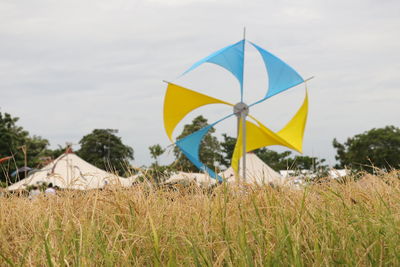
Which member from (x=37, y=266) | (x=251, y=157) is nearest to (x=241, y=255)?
(x=37, y=266)

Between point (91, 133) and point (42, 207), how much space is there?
4809 centimetres

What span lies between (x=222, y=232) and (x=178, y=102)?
1520cm

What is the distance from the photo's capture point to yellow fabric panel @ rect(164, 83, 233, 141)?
18.2 meters

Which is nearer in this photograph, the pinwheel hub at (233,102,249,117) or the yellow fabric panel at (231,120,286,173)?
the pinwheel hub at (233,102,249,117)

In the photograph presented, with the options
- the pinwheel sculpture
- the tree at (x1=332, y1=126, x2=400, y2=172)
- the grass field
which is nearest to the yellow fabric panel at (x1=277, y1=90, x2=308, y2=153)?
the pinwheel sculpture

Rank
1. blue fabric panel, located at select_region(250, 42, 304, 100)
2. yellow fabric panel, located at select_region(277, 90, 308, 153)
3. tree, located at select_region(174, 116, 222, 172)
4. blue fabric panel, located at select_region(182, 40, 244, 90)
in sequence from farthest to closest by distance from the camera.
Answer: tree, located at select_region(174, 116, 222, 172), yellow fabric panel, located at select_region(277, 90, 308, 153), blue fabric panel, located at select_region(250, 42, 304, 100), blue fabric panel, located at select_region(182, 40, 244, 90)

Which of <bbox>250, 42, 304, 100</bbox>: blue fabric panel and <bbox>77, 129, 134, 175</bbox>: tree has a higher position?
<bbox>250, 42, 304, 100</bbox>: blue fabric panel

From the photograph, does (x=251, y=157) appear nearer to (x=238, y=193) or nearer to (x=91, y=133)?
(x=238, y=193)

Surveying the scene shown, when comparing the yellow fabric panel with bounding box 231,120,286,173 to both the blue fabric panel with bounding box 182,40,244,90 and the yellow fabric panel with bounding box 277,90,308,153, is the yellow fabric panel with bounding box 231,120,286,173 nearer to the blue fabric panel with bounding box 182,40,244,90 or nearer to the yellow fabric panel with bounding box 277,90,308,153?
the yellow fabric panel with bounding box 277,90,308,153

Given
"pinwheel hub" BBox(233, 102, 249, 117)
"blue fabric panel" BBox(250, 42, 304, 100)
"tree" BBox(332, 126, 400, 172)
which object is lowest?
"tree" BBox(332, 126, 400, 172)

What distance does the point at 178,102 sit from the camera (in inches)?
720

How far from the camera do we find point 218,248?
313 cm

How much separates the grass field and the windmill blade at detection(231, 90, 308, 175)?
A: 46.6 ft

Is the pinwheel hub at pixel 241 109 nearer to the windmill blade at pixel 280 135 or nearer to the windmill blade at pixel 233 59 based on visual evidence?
the windmill blade at pixel 280 135
